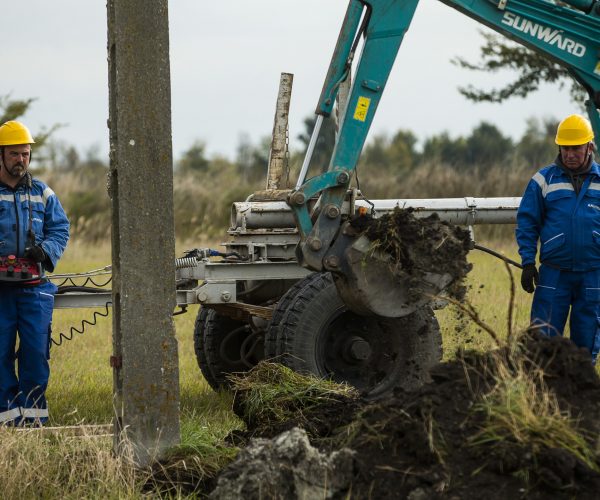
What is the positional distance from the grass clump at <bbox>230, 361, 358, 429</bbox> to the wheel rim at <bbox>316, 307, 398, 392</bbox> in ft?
3.31

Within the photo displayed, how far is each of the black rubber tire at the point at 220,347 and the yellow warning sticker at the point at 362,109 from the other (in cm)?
258

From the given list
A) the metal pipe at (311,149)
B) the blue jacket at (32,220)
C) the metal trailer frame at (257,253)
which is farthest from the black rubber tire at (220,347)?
the blue jacket at (32,220)

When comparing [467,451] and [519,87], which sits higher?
[519,87]

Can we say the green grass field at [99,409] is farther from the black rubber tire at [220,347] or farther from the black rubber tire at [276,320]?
the black rubber tire at [276,320]

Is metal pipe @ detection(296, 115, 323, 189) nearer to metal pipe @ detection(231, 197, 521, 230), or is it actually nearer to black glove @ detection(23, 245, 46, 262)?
metal pipe @ detection(231, 197, 521, 230)

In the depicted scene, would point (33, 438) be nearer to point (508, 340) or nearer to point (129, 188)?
point (129, 188)

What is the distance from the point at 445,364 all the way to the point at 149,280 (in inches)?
72.6

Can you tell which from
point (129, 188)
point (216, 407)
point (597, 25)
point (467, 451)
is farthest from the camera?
point (216, 407)

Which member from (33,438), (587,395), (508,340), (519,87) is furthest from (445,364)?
(519,87)

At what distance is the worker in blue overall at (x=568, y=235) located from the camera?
346 inches

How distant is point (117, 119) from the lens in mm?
6758

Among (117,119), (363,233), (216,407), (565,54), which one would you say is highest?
(565,54)

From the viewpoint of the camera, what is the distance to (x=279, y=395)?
7809mm

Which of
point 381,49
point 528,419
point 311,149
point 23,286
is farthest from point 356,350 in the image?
point 528,419
